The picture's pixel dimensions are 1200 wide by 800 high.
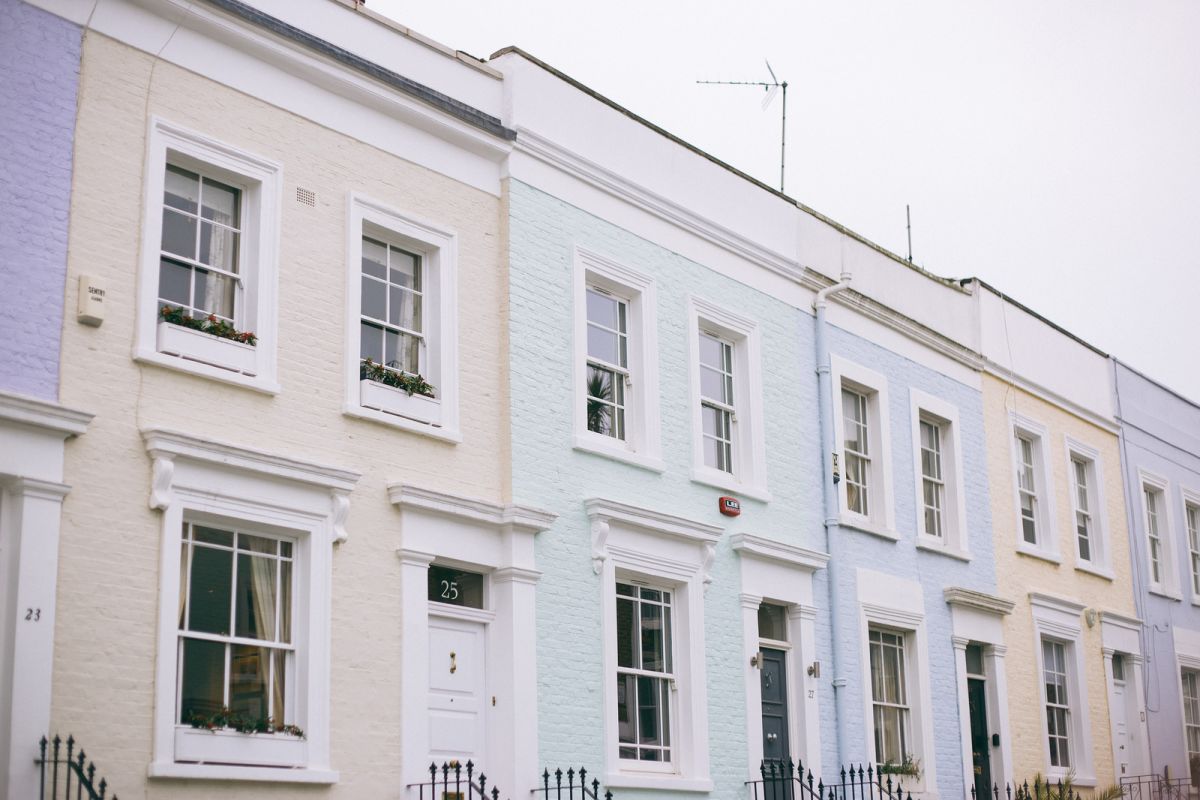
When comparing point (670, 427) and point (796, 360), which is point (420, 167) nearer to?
point (670, 427)

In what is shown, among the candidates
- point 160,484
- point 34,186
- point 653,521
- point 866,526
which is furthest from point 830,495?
point 34,186

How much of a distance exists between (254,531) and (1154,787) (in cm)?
1593

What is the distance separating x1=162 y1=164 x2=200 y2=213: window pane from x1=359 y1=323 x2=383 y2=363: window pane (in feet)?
6.07

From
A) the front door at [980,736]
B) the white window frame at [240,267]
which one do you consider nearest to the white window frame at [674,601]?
the white window frame at [240,267]

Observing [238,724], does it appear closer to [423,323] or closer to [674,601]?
[423,323]

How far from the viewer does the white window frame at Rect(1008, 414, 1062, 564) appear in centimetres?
2219

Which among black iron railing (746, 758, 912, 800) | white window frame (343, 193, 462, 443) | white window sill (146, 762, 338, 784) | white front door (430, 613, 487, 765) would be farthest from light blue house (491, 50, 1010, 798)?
white window sill (146, 762, 338, 784)

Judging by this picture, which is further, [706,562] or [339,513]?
[706,562]

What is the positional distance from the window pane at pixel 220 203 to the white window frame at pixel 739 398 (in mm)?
5619

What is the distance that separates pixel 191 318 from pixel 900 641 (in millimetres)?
10508

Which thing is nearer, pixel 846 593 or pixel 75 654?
pixel 75 654

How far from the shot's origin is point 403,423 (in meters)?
13.5

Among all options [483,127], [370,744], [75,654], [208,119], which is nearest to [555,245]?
[483,127]

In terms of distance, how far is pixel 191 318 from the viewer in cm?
1209
